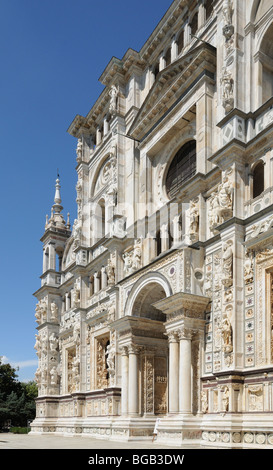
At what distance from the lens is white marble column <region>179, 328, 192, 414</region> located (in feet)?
65.6

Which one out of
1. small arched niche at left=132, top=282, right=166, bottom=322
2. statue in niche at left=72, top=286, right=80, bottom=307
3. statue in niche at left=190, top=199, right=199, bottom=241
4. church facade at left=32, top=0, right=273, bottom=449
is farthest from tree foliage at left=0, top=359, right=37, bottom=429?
statue in niche at left=190, top=199, right=199, bottom=241

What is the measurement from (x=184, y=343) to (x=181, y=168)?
8584 mm

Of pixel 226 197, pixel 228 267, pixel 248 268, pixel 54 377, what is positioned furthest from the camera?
pixel 54 377

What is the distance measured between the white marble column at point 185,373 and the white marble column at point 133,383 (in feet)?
14.8

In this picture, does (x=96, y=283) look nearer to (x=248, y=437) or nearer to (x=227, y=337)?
(x=227, y=337)

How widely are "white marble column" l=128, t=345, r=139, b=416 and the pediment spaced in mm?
10614

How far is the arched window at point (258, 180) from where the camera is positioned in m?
19.2

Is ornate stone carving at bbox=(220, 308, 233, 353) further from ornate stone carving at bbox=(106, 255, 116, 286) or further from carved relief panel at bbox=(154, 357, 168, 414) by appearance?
ornate stone carving at bbox=(106, 255, 116, 286)

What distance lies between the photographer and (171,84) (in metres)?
24.9

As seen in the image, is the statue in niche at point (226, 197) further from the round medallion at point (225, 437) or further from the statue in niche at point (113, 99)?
the statue in niche at point (113, 99)

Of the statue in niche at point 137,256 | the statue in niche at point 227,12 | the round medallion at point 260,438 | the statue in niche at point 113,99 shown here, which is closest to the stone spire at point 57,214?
the statue in niche at point 113,99

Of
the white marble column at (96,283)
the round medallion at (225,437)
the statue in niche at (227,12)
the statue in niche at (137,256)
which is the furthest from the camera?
the white marble column at (96,283)

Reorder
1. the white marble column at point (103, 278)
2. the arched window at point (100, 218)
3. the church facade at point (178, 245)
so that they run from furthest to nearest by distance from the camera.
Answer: the arched window at point (100, 218)
the white marble column at point (103, 278)
the church facade at point (178, 245)

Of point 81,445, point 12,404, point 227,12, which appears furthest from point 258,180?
point 12,404
